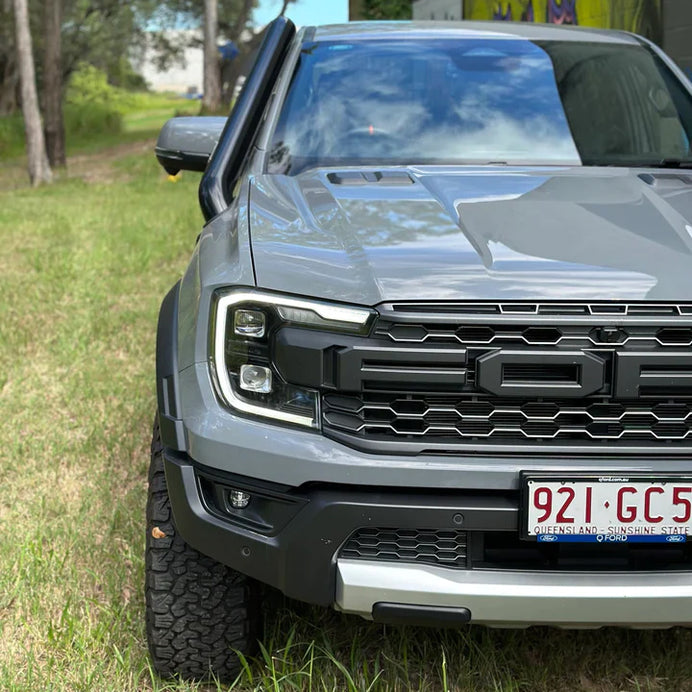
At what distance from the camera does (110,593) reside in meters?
2.79

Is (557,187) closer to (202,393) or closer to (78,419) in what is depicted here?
(202,393)

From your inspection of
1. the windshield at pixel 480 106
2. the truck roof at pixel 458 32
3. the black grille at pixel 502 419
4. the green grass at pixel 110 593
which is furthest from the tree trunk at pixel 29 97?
the black grille at pixel 502 419

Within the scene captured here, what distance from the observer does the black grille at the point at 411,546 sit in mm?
1992

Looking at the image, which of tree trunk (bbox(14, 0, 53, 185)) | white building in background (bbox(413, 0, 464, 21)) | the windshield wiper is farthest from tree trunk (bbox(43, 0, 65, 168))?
the windshield wiper

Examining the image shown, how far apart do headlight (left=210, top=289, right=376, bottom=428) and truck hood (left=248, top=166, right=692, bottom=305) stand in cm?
3

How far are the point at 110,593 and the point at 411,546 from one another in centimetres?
115

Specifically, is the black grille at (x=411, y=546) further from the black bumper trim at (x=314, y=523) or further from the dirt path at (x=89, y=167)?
the dirt path at (x=89, y=167)

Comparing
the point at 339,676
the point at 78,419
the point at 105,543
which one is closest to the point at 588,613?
the point at 339,676

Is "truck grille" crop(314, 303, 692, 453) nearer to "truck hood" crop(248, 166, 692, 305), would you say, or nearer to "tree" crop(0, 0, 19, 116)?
"truck hood" crop(248, 166, 692, 305)

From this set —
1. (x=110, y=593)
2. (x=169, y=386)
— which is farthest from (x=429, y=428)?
(x=110, y=593)

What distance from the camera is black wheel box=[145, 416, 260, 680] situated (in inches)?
88.7

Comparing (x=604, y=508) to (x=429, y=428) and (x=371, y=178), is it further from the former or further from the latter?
(x=371, y=178)

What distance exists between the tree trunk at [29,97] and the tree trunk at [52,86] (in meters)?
3.35

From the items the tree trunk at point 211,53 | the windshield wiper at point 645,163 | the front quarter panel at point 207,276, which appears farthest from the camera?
the tree trunk at point 211,53
